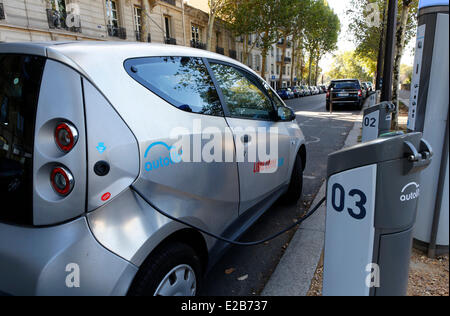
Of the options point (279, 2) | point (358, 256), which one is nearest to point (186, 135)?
Answer: point (358, 256)

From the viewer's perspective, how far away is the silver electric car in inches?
54.7

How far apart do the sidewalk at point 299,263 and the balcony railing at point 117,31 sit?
2127cm

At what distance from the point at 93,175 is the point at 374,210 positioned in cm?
127

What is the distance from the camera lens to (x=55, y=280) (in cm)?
135

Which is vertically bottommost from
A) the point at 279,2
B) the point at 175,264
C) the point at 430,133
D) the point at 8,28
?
the point at 175,264

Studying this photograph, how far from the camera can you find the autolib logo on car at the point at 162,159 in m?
1.58

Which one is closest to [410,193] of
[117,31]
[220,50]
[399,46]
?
[399,46]

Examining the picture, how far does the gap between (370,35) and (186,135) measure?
120ft

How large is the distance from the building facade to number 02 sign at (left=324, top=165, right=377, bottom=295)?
17835mm

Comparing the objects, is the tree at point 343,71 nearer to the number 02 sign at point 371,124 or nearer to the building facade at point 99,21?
the building facade at point 99,21

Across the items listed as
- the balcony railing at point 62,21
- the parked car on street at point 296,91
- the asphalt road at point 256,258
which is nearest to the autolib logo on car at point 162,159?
the asphalt road at point 256,258

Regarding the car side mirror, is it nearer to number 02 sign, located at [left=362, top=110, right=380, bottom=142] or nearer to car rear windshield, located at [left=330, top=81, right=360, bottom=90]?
number 02 sign, located at [left=362, top=110, right=380, bottom=142]

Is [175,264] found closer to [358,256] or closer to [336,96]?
[358,256]

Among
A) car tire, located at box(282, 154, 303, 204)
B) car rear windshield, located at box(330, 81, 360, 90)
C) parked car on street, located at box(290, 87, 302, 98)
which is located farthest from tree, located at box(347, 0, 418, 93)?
car tire, located at box(282, 154, 303, 204)
